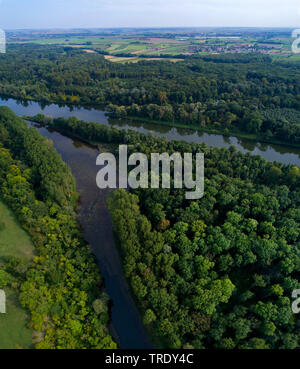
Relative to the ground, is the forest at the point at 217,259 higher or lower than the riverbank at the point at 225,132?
lower

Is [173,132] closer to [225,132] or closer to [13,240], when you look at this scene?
[225,132]

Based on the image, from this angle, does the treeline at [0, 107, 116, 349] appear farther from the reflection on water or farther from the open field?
the reflection on water

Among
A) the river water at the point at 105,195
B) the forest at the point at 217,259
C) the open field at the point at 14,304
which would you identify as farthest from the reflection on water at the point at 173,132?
the open field at the point at 14,304

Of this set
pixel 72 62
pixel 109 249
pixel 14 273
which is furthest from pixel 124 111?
pixel 72 62

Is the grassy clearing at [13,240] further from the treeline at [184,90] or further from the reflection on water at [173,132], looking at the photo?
the treeline at [184,90]

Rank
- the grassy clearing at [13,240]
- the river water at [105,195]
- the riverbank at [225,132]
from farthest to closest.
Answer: the riverbank at [225,132] < the grassy clearing at [13,240] < the river water at [105,195]

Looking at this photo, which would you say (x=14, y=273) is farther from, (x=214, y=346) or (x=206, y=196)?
(x=206, y=196)

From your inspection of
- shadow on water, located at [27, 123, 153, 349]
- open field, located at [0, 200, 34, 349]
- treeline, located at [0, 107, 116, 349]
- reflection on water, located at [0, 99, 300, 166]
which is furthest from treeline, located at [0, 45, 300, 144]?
open field, located at [0, 200, 34, 349]
